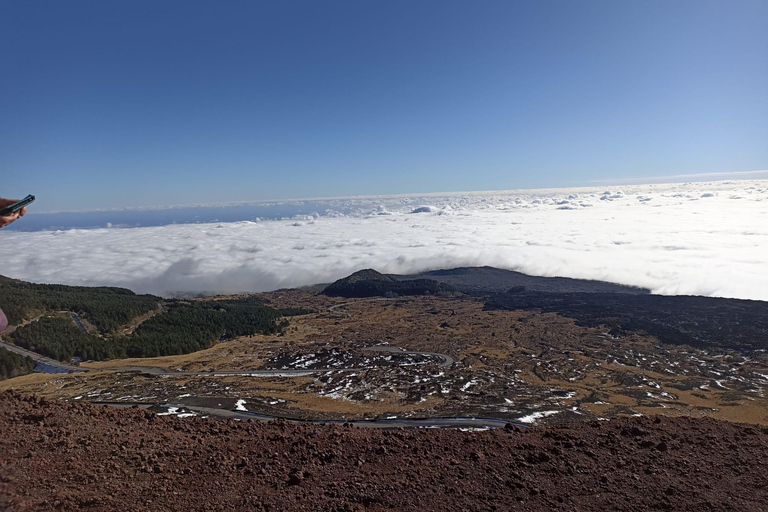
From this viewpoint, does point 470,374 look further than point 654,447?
Yes

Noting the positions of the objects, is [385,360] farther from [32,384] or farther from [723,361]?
[723,361]

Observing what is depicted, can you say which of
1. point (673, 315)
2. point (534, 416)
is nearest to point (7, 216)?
point (534, 416)

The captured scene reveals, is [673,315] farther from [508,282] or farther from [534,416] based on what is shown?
[508,282]

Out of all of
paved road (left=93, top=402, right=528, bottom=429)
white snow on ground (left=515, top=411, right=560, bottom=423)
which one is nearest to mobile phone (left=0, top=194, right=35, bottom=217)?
paved road (left=93, top=402, right=528, bottom=429)

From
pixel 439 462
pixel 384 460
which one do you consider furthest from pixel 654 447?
pixel 384 460

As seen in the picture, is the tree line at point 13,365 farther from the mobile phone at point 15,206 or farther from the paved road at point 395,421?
the mobile phone at point 15,206

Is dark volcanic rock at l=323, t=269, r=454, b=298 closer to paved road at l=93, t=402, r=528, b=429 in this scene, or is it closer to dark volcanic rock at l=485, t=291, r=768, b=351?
dark volcanic rock at l=485, t=291, r=768, b=351

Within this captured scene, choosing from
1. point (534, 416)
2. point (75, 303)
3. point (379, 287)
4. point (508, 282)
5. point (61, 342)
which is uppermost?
point (75, 303)
